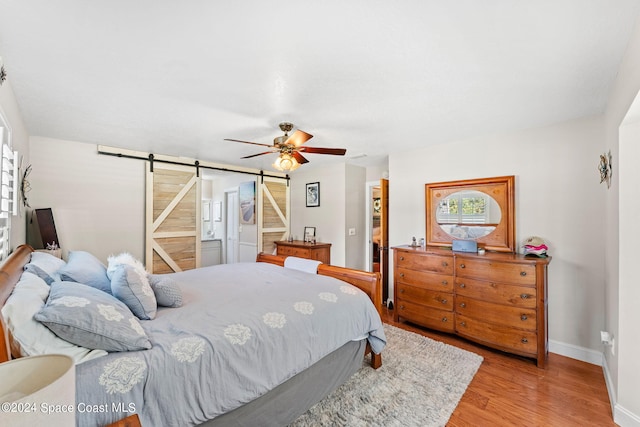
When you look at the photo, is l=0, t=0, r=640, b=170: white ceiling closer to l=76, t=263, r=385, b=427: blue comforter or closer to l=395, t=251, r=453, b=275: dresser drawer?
l=395, t=251, r=453, b=275: dresser drawer

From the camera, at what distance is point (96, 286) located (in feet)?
5.93

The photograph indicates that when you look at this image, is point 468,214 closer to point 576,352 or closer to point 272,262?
point 576,352

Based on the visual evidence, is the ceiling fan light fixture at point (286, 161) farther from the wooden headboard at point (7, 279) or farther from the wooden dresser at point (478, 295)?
the wooden headboard at point (7, 279)

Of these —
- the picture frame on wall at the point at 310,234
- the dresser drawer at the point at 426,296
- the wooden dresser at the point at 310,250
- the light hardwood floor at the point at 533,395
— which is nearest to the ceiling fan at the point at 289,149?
the dresser drawer at the point at 426,296

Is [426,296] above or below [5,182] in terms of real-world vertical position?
below

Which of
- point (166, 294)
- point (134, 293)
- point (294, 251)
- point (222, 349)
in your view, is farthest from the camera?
point (294, 251)

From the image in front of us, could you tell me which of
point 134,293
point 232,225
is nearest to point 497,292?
point 134,293

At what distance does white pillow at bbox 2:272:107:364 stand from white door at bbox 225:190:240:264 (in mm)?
4805

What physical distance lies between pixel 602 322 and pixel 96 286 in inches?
165

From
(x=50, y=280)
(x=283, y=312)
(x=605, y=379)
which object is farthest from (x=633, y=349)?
(x=50, y=280)

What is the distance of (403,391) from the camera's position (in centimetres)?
216

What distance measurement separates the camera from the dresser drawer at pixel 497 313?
2584mm

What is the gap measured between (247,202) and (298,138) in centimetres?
331

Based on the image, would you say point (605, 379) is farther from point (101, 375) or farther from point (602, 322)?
point (101, 375)
